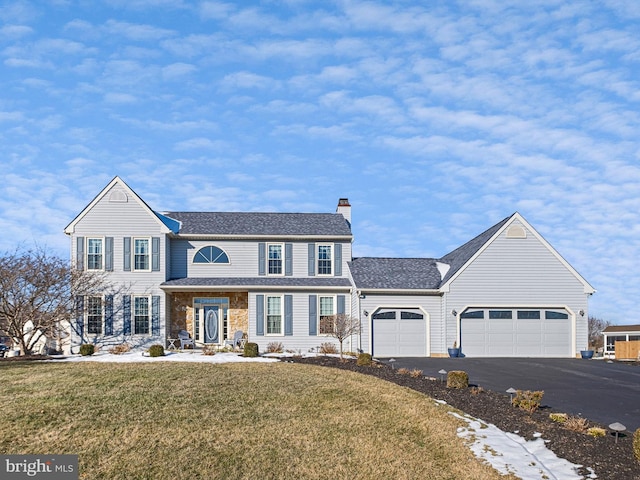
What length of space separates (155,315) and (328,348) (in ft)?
24.8

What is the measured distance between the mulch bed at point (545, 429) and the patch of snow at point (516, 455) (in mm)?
180

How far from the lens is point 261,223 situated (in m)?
29.6

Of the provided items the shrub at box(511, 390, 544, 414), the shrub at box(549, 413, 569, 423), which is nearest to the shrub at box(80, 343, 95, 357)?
the shrub at box(511, 390, 544, 414)

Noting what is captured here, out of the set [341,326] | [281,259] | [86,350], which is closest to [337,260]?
[281,259]

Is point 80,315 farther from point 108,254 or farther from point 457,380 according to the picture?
point 457,380

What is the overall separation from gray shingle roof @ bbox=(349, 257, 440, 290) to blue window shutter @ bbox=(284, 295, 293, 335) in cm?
302

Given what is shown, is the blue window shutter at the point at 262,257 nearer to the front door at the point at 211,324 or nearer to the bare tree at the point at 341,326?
the front door at the point at 211,324

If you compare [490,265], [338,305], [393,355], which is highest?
[490,265]

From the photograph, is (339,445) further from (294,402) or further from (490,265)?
(490,265)

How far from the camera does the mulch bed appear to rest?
404 inches

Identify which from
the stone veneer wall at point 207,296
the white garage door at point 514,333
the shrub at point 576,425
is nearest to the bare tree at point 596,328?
the white garage door at point 514,333

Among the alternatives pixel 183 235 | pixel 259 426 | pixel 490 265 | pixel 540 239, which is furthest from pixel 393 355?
pixel 259 426

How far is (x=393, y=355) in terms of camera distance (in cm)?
2692

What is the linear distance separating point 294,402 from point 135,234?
14.9m
